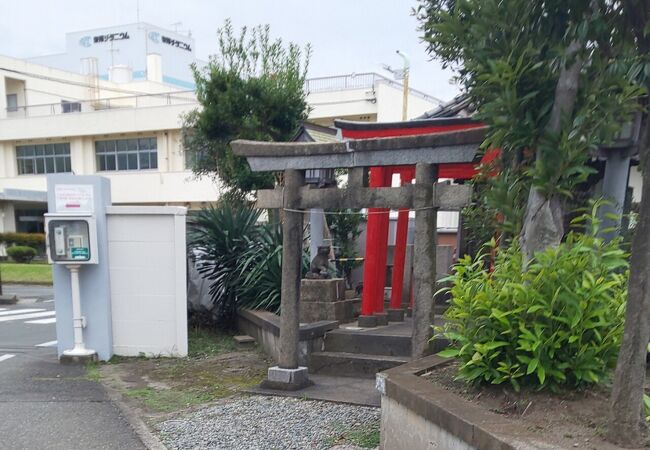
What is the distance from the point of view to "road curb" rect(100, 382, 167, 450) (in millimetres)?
4258

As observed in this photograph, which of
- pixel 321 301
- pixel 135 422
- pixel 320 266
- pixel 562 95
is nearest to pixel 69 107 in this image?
pixel 320 266

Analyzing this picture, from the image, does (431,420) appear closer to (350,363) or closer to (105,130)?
(350,363)

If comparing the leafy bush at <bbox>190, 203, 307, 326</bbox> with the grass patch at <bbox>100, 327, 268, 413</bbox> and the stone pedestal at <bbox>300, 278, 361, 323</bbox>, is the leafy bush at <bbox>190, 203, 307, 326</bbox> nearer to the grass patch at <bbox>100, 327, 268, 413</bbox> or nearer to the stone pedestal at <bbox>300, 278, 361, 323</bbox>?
the grass patch at <bbox>100, 327, 268, 413</bbox>

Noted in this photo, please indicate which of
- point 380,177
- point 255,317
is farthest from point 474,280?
point 255,317

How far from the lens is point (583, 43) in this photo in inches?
110

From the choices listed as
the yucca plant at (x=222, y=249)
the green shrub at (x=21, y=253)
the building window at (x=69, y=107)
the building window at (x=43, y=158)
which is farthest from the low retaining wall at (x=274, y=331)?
the building window at (x=69, y=107)

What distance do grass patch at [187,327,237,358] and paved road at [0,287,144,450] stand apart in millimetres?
1629

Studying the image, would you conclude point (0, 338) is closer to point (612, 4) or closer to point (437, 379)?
point (437, 379)

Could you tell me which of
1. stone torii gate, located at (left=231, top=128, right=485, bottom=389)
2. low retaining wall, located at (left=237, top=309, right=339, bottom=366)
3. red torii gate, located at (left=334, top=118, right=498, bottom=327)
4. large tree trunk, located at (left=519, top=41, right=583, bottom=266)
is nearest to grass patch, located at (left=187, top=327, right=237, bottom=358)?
low retaining wall, located at (left=237, top=309, right=339, bottom=366)

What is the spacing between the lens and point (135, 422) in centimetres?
475

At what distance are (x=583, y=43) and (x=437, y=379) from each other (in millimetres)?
2428

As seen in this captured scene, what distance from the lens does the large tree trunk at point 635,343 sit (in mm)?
2498

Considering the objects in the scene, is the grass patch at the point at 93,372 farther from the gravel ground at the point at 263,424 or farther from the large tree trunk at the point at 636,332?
the large tree trunk at the point at 636,332

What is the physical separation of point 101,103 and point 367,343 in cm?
3331
